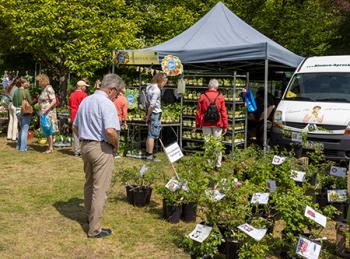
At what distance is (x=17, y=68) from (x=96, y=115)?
1398 cm

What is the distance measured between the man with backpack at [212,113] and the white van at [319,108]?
45.5 inches

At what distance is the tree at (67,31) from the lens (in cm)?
1212

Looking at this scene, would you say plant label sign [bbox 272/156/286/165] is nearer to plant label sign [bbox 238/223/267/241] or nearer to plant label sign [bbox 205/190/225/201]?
plant label sign [bbox 205/190/225/201]

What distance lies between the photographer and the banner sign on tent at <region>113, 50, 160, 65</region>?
1022 cm

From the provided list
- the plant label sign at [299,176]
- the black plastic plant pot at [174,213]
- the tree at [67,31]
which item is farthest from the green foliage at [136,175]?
the tree at [67,31]

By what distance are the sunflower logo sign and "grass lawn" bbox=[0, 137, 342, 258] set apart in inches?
123

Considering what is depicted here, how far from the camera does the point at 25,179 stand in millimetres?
7660

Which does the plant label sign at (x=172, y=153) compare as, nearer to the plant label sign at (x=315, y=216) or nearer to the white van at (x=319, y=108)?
the plant label sign at (x=315, y=216)

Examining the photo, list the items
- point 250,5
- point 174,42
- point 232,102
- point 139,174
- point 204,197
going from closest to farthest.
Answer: point 204,197 → point 139,174 → point 232,102 → point 174,42 → point 250,5

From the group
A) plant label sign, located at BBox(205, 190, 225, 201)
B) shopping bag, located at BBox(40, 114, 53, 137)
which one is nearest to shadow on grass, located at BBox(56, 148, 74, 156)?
shopping bag, located at BBox(40, 114, 53, 137)

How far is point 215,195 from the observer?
4426 millimetres

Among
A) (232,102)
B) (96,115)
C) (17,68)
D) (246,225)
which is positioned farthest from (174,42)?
(17,68)

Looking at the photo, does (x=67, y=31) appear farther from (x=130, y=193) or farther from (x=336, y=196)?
(x=336, y=196)

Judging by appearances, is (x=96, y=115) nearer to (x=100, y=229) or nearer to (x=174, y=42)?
(x=100, y=229)
